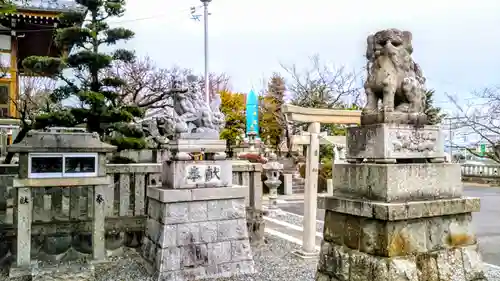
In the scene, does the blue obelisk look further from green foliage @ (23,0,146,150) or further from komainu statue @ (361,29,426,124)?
komainu statue @ (361,29,426,124)

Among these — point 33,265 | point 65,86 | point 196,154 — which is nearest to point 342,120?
point 196,154

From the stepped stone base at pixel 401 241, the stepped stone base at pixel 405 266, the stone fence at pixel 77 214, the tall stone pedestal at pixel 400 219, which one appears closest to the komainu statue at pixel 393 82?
the tall stone pedestal at pixel 400 219

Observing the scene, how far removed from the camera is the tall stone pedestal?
12.5 ft

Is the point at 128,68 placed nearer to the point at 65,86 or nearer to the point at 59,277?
the point at 65,86

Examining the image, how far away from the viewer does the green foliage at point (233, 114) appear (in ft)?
93.0

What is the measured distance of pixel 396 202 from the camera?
3836 millimetres

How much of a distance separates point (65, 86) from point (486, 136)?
16.4 metres

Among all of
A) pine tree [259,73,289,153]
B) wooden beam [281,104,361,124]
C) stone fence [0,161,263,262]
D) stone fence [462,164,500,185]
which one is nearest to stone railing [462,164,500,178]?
stone fence [462,164,500,185]

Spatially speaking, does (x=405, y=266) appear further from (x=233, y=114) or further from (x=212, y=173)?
(x=233, y=114)

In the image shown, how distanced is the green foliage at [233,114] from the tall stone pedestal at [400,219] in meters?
23.7

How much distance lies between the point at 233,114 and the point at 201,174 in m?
22.8

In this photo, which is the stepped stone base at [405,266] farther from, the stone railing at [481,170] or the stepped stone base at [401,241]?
the stone railing at [481,170]

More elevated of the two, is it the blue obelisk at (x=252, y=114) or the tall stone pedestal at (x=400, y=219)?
the blue obelisk at (x=252, y=114)

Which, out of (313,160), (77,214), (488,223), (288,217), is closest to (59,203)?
(77,214)
